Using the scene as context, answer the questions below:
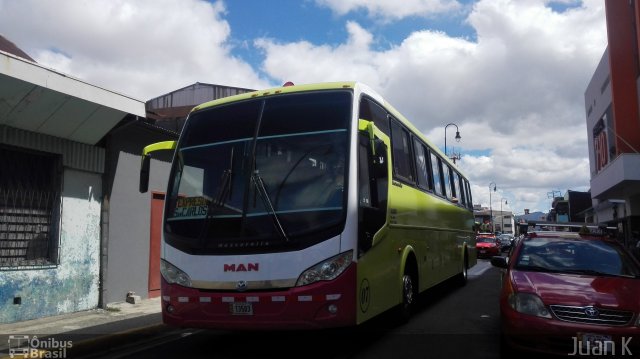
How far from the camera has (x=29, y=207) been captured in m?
9.24

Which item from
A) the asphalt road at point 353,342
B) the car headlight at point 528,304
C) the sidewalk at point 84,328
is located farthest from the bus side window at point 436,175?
the sidewalk at point 84,328

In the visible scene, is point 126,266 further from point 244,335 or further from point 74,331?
point 244,335

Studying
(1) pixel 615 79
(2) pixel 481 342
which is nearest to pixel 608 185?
(1) pixel 615 79

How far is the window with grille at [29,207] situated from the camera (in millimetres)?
8820

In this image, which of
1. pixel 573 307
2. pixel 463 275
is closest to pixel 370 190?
pixel 573 307

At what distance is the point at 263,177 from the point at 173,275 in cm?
157

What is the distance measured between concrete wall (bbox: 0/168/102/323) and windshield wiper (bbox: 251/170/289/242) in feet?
17.3

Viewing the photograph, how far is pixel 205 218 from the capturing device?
239 inches

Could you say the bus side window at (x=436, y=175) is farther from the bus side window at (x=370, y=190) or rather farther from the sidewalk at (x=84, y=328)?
the sidewalk at (x=84, y=328)

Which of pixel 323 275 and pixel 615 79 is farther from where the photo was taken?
pixel 615 79

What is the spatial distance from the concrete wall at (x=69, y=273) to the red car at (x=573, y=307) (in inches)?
298

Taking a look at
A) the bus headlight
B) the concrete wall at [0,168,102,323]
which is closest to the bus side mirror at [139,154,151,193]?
the bus headlight

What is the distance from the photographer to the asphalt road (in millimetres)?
6535

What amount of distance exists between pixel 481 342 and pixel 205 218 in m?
4.06
